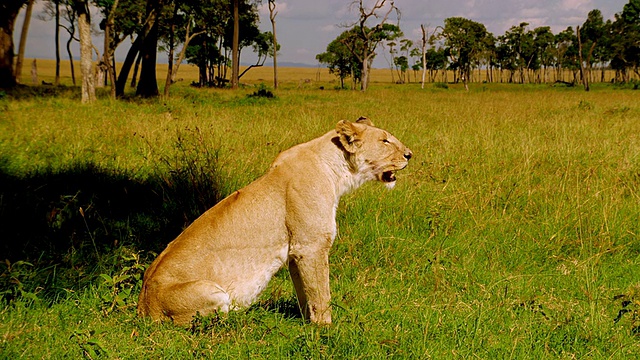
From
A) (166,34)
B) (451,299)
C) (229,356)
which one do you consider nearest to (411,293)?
(451,299)

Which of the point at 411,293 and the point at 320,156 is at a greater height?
the point at 320,156

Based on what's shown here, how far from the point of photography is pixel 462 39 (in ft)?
247

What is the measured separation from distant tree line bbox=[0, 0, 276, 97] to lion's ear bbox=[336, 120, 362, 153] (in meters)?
12.1

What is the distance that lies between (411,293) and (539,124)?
9.97 meters

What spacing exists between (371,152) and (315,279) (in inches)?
42.4

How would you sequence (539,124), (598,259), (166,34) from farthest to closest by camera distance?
(166,34), (539,124), (598,259)

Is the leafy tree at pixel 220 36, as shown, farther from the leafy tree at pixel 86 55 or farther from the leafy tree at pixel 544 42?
the leafy tree at pixel 544 42

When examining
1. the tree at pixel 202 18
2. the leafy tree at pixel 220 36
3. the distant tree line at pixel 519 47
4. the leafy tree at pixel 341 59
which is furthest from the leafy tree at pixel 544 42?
the tree at pixel 202 18

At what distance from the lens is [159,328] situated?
131 inches

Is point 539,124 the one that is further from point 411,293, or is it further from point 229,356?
point 229,356

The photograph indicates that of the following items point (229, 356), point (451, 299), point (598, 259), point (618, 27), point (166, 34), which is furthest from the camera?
point (618, 27)

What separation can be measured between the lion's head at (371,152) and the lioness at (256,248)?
4 cm

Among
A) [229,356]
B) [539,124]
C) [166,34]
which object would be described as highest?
[166,34]

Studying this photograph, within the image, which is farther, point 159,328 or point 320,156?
point 320,156
